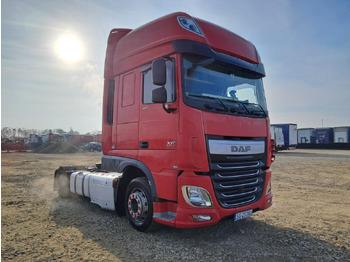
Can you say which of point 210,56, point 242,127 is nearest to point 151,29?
point 210,56

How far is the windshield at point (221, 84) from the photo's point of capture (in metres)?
4.08

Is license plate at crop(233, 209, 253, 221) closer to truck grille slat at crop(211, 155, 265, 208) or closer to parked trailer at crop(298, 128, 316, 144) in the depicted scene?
truck grille slat at crop(211, 155, 265, 208)

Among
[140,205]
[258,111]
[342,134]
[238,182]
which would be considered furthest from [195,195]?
[342,134]

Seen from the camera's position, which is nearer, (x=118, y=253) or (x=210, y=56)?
(x=118, y=253)

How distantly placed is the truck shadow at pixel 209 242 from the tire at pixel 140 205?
0.19 meters

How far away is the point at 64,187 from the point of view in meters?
7.34

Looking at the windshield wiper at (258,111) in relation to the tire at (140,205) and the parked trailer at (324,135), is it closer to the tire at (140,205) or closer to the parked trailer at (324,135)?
the tire at (140,205)

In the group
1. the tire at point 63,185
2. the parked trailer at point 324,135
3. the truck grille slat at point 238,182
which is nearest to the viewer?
the truck grille slat at point 238,182

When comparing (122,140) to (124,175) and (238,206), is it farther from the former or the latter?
(238,206)

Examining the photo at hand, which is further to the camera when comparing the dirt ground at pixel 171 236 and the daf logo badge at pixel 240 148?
the daf logo badge at pixel 240 148

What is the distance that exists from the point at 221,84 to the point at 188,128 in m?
1.14

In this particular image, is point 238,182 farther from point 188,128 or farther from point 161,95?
point 161,95

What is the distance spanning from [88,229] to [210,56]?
3851mm

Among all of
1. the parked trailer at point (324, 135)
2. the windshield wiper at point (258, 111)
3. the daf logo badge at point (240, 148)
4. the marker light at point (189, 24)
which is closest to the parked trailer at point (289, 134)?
the parked trailer at point (324, 135)
